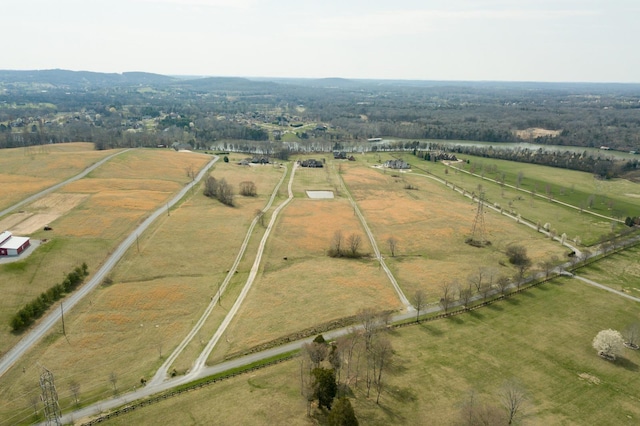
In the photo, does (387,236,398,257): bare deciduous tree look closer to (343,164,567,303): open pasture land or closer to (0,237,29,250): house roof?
(343,164,567,303): open pasture land

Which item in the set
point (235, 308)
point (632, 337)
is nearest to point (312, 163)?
point (235, 308)

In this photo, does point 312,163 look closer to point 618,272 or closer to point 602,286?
point 618,272

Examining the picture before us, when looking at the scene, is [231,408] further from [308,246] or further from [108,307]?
[308,246]

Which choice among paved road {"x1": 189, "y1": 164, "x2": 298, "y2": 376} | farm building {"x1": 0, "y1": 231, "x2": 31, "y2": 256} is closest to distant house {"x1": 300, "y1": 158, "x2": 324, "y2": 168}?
paved road {"x1": 189, "y1": 164, "x2": 298, "y2": 376}

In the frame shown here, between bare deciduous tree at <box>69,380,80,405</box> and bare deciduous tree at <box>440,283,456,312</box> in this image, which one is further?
bare deciduous tree at <box>440,283,456,312</box>

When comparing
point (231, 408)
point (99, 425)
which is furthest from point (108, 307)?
point (231, 408)
